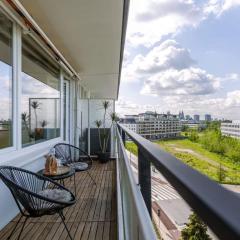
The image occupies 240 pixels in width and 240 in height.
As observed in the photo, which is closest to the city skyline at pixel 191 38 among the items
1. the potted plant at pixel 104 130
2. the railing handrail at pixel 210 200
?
the potted plant at pixel 104 130

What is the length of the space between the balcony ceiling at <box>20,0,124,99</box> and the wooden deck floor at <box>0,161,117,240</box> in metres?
2.22

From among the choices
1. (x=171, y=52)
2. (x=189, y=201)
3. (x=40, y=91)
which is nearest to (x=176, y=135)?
(x=40, y=91)

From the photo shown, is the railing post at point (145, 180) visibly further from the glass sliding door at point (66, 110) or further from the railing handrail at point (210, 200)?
the glass sliding door at point (66, 110)

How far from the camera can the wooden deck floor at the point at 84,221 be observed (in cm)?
242

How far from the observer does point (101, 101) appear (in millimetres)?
7855

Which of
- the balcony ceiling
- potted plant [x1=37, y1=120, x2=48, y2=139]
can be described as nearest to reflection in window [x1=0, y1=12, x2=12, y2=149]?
the balcony ceiling

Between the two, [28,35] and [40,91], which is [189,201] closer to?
[28,35]

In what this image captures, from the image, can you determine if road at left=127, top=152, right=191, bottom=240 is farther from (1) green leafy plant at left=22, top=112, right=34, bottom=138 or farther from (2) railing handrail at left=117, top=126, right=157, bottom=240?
(1) green leafy plant at left=22, top=112, right=34, bottom=138

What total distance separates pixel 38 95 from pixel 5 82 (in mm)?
1127

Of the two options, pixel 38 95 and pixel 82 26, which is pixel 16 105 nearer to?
pixel 38 95

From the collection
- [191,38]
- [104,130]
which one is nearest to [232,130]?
[104,130]

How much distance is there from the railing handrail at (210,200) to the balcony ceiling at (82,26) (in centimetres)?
240

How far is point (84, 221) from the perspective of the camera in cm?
276

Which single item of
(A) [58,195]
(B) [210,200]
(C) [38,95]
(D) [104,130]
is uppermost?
(C) [38,95]
